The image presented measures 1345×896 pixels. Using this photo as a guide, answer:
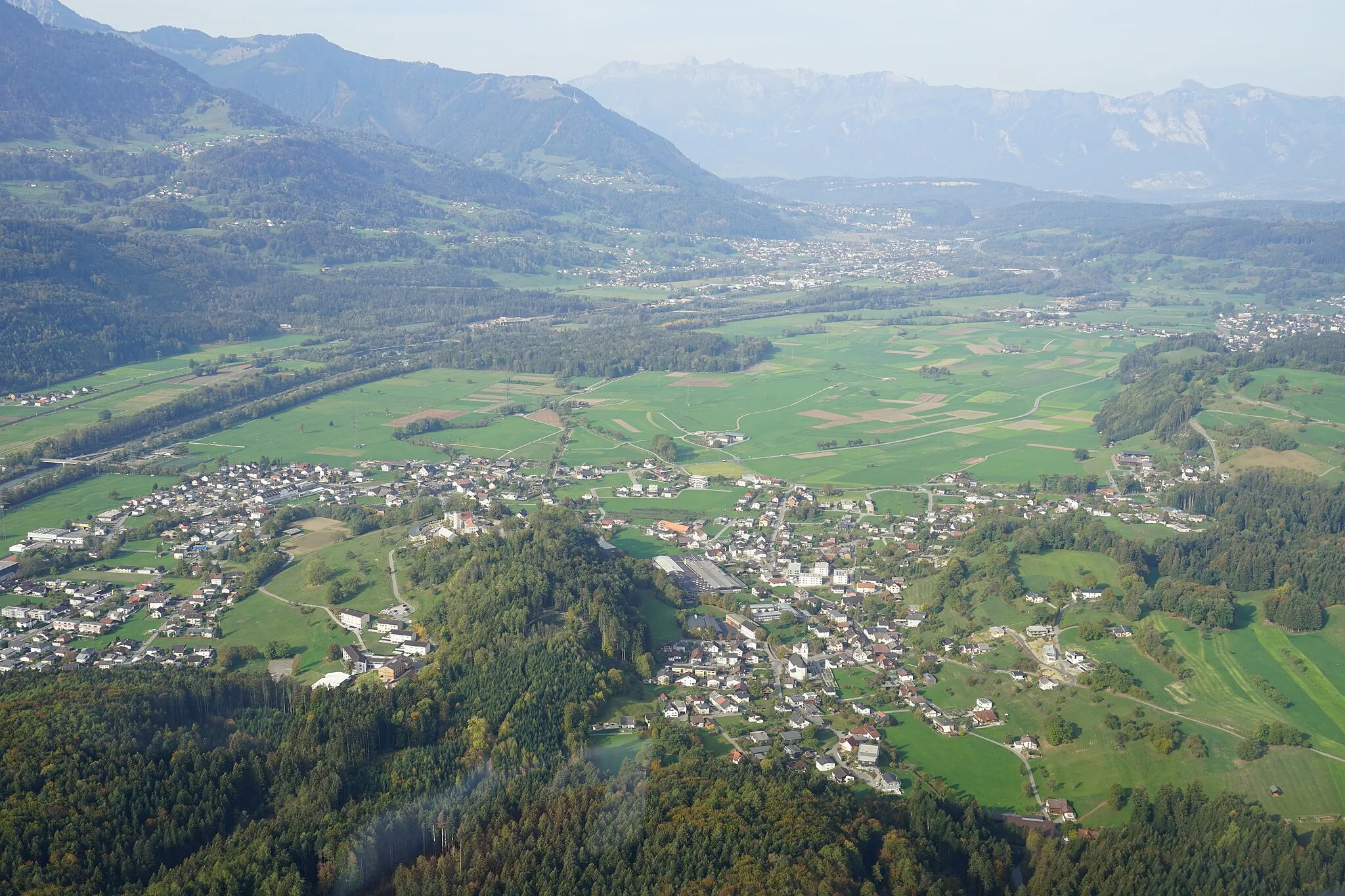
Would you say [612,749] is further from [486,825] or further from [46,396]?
[46,396]

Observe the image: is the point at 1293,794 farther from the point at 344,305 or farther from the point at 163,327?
the point at 344,305

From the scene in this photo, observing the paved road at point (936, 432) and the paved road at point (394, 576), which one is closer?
the paved road at point (394, 576)

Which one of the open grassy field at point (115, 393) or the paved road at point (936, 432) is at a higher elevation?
the open grassy field at point (115, 393)

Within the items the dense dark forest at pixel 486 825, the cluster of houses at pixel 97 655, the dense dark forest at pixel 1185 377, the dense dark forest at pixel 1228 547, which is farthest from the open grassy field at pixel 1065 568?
the cluster of houses at pixel 97 655

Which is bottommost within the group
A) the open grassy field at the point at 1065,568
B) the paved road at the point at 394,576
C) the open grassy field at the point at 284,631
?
the open grassy field at the point at 284,631

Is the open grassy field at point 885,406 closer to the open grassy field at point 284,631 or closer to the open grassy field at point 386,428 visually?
the open grassy field at point 386,428

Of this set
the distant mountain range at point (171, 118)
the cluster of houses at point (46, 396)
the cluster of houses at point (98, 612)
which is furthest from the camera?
the distant mountain range at point (171, 118)
